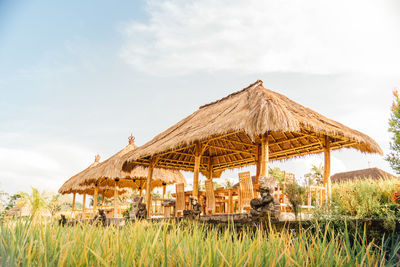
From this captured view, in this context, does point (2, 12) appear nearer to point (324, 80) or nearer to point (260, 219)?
point (260, 219)

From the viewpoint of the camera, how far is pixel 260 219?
235 inches

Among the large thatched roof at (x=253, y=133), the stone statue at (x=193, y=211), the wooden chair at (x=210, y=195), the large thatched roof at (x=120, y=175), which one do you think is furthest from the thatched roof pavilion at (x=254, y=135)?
the large thatched roof at (x=120, y=175)

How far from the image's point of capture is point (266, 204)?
604cm

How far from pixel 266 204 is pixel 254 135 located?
1.84 meters

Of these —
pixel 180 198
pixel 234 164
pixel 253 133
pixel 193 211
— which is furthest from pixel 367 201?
pixel 234 164

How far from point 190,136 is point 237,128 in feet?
5.84

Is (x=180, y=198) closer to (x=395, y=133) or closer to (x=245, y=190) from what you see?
(x=245, y=190)

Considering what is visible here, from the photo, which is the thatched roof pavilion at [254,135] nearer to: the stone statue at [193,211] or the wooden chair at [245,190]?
the wooden chair at [245,190]

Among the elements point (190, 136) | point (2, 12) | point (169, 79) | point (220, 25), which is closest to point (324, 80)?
point (220, 25)

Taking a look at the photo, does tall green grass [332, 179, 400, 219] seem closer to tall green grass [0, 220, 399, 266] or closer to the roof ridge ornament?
tall green grass [0, 220, 399, 266]

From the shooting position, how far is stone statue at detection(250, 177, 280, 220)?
5.98 m

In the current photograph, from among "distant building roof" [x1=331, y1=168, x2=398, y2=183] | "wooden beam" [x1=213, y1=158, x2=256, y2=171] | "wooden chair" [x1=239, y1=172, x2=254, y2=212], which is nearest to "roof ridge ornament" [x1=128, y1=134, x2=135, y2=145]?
"wooden beam" [x1=213, y1=158, x2=256, y2=171]

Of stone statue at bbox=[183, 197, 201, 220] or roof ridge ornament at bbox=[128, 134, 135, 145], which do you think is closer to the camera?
stone statue at bbox=[183, 197, 201, 220]

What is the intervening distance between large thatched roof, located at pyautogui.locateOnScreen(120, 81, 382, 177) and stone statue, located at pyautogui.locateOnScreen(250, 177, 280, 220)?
2.90ft
